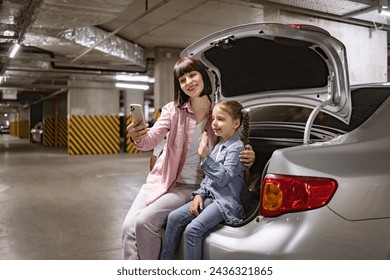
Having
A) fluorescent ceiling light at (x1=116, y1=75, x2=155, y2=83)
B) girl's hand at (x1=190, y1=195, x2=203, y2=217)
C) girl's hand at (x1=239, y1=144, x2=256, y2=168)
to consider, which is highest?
fluorescent ceiling light at (x1=116, y1=75, x2=155, y2=83)

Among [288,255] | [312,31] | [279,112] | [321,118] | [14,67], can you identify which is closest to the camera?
[288,255]

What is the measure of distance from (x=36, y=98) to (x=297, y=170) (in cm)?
2648

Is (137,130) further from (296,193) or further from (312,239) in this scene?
(312,239)

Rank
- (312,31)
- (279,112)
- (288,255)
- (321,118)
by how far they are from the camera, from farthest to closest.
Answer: (279,112) < (321,118) < (312,31) < (288,255)

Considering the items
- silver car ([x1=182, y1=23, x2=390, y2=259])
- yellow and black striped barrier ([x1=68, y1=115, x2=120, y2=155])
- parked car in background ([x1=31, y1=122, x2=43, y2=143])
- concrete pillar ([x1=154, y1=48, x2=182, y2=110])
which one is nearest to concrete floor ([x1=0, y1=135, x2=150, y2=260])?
silver car ([x1=182, y1=23, x2=390, y2=259])

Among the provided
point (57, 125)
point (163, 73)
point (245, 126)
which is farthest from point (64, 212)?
point (57, 125)

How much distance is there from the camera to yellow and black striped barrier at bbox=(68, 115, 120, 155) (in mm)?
14352

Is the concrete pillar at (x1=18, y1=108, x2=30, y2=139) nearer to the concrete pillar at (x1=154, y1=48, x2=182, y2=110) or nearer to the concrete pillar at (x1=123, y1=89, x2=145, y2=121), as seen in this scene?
the concrete pillar at (x1=123, y1=89, x2=145, y2=121)

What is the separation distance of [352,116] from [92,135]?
43.6 feet

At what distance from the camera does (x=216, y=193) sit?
184 centimetres

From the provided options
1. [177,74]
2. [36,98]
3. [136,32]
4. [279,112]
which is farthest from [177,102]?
[36,98]

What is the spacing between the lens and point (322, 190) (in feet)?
4.81

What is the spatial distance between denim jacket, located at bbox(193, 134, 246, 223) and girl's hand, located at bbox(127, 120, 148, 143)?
0.41 m

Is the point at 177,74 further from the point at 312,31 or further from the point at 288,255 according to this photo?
the point at 288,255
